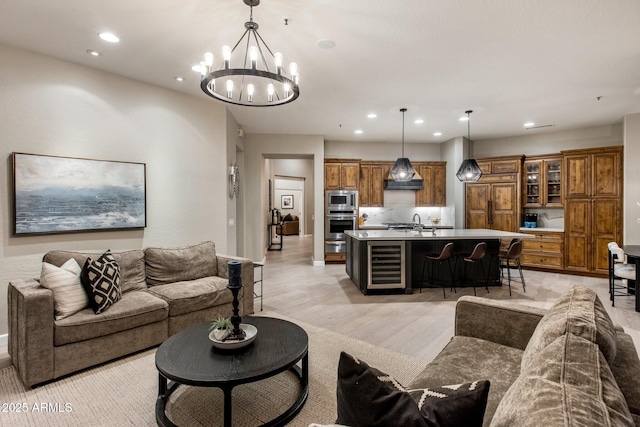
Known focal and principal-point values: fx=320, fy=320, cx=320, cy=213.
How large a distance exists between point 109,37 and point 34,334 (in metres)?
2.70

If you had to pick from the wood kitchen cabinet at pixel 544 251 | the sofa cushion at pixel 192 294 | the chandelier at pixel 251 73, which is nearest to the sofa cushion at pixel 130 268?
the sofa cushion at pixel 192 294

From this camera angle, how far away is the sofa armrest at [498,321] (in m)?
1.97

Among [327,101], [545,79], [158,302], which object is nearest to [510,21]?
[545,79]

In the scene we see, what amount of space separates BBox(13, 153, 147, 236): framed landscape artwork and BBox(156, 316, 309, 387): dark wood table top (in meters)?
2.19

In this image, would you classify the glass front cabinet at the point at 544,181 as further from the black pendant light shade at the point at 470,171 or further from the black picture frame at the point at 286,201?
the black picture frame at the point at 286,201

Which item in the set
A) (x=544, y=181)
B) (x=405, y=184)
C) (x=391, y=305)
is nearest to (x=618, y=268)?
(x=544, y=181)

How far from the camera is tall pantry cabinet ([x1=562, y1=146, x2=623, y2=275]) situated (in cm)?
595

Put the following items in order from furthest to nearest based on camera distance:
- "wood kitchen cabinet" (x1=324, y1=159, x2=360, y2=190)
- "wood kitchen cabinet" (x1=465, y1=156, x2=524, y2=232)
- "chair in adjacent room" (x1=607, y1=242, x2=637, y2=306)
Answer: "wood kitchen cabinet" (x1=324, y1=159, x2=360, y2=190) → "wood kitchen cabinet" (x1=465, y1=156, x2=524, y2=232) → "chair in adjacent room" (x1=607, y1=242, x2=637, y2=306)

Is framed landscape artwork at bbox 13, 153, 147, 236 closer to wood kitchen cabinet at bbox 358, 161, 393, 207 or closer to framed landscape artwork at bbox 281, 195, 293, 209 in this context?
wood kitchen cabinet at bbox 358, 161, 393, 207

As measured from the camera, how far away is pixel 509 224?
7.02 metres

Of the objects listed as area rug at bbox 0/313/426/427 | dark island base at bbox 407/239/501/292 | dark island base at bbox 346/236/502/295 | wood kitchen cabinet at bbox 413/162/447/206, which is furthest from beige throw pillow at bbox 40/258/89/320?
wood kitchen cabinet at bbox 413/162/447/206

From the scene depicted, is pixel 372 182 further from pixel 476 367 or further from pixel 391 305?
pixel 476 367

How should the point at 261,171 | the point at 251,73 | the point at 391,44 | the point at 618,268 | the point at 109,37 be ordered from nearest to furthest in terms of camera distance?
1. the point at 251,73
2. the point at 109,37
3. the point at 391,44
4. the point at 618,268
5. the point at 261,171

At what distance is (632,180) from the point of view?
18.1ft
